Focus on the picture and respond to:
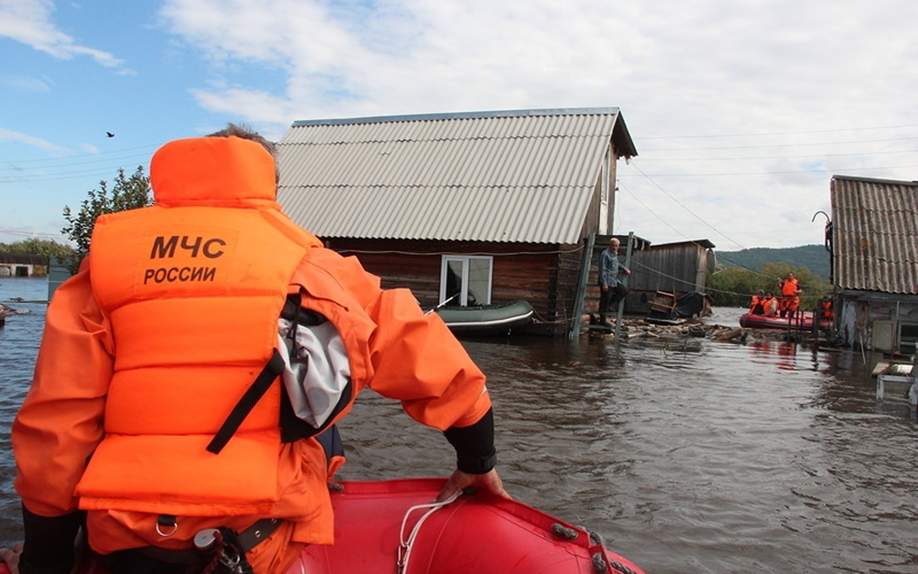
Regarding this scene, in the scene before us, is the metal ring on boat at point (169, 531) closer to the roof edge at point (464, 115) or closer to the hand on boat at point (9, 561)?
the hand on boat at point (9, 561)

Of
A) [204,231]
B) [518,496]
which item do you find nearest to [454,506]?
[204,231]

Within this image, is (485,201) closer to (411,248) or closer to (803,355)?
(411,248)

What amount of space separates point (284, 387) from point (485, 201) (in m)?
14.7

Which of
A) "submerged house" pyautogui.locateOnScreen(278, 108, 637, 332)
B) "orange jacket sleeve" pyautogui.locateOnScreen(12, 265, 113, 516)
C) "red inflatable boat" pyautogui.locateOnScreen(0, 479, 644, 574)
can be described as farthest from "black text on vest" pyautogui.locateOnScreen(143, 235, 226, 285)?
"submerged house" pyautogui.locateOnScreen(278, 108, 637, 332)

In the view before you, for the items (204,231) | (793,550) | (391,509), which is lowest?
(793,550)

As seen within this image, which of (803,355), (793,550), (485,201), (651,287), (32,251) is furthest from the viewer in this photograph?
(32,251)

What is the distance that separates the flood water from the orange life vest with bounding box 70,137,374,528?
257 cm

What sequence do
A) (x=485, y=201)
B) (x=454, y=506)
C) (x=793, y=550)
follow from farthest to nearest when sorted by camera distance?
(x=485, y=201) → (x=793, y=550) → (x=454, y=506)

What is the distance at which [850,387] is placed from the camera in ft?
30.0

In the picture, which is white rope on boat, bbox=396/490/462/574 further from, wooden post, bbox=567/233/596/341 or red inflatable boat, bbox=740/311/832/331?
red inflatable boat, bbox=740/311/832/331

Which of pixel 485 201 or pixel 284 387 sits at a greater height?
pixel 485 201

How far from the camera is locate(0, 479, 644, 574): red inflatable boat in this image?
6.34 feet

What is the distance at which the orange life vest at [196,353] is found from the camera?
4.53 feet

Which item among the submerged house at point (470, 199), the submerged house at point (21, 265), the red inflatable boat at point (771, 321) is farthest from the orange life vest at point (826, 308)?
the submerged house at point (21, 265)
